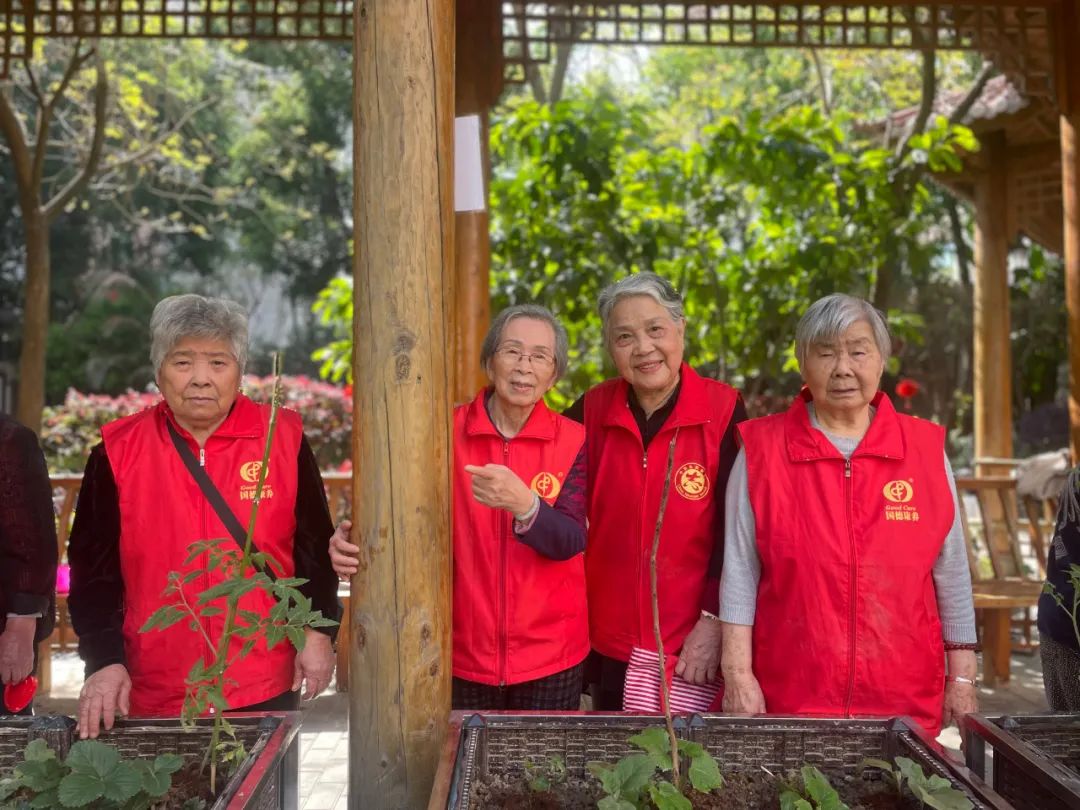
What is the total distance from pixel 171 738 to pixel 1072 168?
4604mm

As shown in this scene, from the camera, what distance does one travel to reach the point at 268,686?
7.75 feet

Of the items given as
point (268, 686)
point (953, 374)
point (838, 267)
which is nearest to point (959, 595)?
point (268, 686)

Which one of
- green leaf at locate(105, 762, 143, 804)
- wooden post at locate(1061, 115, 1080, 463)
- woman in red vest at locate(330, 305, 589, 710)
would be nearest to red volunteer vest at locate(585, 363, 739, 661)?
woman in red vest at locate(330, 305, 589, 710)

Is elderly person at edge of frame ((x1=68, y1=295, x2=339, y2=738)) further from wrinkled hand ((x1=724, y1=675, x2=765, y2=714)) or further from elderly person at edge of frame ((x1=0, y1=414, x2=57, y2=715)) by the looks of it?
wrinkled hand ((x1=724, y1=675, x2=765, y2=714))

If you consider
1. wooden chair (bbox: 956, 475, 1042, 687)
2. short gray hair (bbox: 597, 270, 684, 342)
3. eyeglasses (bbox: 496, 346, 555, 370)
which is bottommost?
wooden chair (bbox: 956, 475, 1042, 687)

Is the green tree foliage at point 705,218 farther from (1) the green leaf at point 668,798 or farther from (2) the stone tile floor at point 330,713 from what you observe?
(1) the green leaf at point 668,798

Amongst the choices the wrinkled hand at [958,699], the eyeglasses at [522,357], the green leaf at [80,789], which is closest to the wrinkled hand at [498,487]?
the eyeglasses at [522,357]

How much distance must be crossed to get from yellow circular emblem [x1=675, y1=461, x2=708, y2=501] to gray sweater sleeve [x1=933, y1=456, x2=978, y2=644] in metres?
0.56

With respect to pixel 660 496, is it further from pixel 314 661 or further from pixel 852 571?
pixel 314 661

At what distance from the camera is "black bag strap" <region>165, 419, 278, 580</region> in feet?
7.58

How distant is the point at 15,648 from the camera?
2445 mm

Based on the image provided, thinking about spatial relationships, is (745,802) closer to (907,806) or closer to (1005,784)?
(907,806)

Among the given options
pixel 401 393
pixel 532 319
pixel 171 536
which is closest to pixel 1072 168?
pixel 532 319

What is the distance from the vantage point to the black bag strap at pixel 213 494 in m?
2.31
